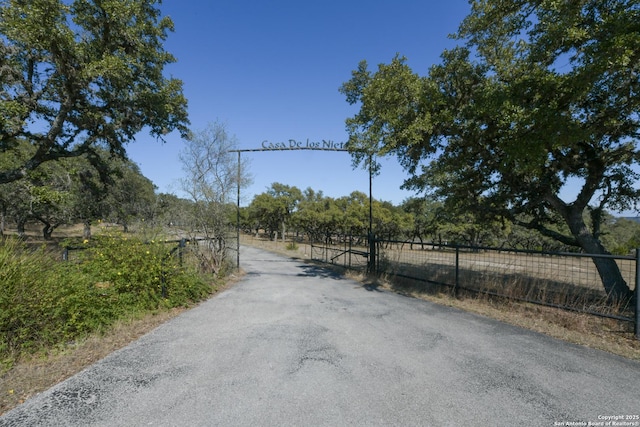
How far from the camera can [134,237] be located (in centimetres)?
621

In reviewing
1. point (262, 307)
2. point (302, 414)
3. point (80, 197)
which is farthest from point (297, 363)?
point (80, 197)

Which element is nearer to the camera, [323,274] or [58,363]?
[58,363]

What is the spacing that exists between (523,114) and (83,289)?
Result: 8548 mm

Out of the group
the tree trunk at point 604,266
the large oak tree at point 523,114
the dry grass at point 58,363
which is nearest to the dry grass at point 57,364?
the dry grass at point 58,363

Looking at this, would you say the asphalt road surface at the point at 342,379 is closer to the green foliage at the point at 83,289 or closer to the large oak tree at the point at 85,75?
the green foliage at the point at 83,289

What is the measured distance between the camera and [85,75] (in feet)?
31.0

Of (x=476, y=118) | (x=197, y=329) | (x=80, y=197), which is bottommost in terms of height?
(x=197, y=329)

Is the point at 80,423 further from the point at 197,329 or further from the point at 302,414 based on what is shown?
the point at 197,329

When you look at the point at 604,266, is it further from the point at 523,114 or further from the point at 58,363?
the point at 58,363

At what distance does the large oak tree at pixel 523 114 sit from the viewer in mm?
5621

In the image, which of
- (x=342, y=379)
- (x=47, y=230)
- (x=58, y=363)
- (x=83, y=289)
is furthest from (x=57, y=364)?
(x=47, y=230)

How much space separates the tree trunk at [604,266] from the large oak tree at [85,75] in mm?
14710

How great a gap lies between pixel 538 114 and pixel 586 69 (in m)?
0.94

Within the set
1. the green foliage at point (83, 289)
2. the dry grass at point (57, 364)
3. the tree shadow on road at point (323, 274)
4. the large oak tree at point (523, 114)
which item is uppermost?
the large oak tree at point (523, 114)
